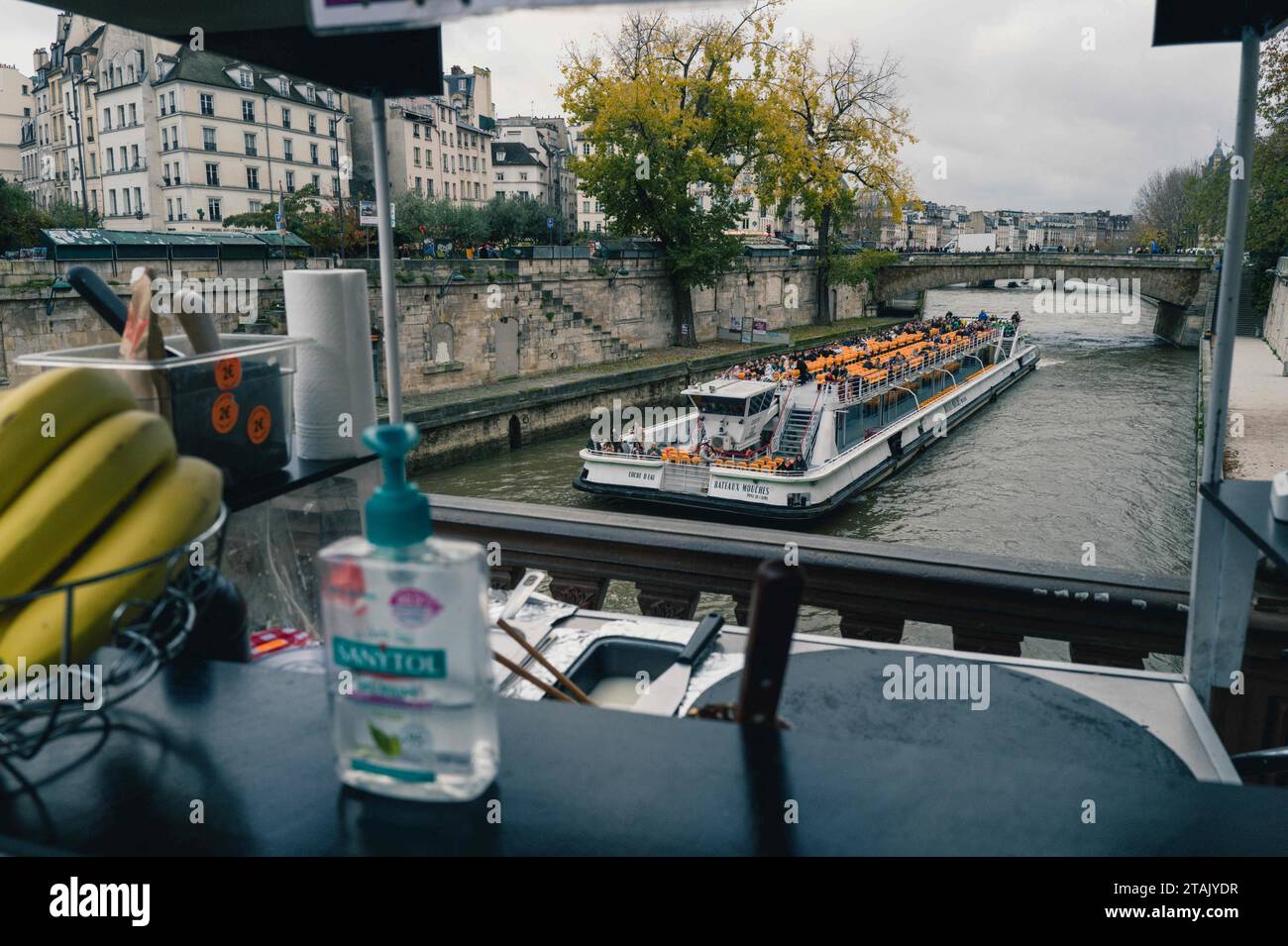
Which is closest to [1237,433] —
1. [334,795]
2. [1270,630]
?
[1270,630]

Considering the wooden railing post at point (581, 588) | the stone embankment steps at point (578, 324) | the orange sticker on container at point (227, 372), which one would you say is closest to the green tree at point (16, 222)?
the stone embankment steps at point (578, 324)

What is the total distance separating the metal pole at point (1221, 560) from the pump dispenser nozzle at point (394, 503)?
1266 mm

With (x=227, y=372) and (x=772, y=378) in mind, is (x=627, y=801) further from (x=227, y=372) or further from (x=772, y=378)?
(x=772, y=378)

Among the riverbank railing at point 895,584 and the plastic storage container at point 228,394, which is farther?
the riverbank railing at point 895,584

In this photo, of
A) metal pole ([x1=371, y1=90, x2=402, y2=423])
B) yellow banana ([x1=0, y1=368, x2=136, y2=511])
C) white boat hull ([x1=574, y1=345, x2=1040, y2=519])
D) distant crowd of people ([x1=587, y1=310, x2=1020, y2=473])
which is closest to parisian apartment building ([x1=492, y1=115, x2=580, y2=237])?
distant crowd of people ([x1=587, y1=310, x2=1020, y2=473])

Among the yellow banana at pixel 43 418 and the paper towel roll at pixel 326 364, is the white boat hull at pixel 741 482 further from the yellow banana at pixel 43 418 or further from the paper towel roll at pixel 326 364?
the yellow banana at pixel 43 418

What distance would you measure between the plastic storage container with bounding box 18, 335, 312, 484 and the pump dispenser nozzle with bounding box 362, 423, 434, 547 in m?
0.73

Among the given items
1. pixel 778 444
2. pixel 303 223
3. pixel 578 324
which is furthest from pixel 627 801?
pixel 303 223

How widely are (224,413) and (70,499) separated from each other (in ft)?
1.96

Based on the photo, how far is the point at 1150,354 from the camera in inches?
1270

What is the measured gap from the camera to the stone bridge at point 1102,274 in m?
32.8

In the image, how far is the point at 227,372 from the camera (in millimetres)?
1396
